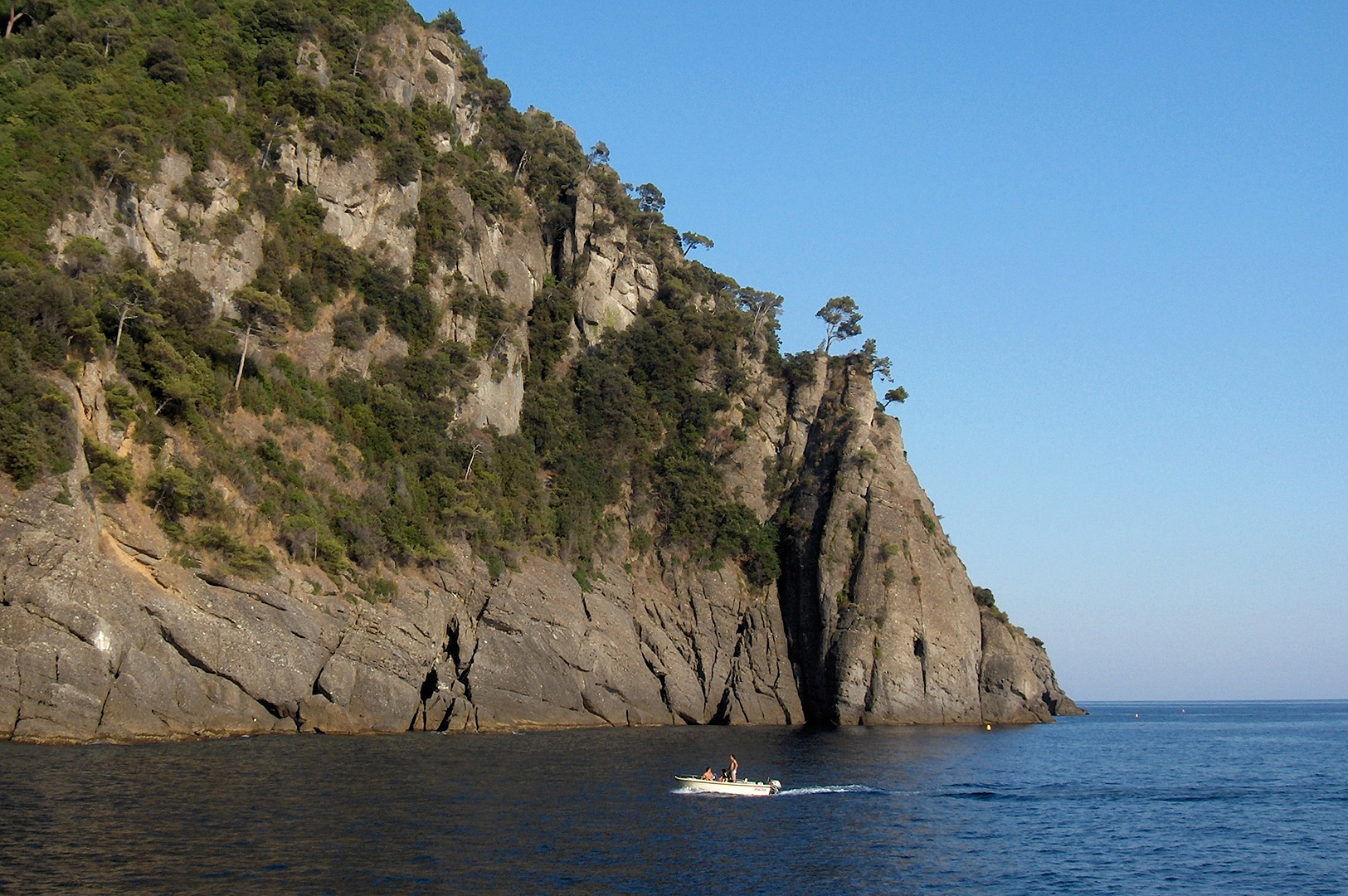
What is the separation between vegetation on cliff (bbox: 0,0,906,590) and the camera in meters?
51.8

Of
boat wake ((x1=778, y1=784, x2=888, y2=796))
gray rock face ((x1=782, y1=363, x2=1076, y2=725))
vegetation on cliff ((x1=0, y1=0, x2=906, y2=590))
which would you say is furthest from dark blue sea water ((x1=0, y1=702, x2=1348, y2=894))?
gray rock face ((x1=782, y1=363, x2=1076, y2=725))

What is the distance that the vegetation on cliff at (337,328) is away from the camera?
170 feet

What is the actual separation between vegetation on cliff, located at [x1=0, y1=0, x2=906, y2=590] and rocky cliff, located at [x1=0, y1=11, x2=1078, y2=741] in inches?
12.4

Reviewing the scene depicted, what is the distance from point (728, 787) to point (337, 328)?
42.6m

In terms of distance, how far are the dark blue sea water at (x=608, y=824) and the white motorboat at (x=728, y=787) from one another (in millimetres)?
1053

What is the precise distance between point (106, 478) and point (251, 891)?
3118 centimetres

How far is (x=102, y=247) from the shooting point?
5397 cm

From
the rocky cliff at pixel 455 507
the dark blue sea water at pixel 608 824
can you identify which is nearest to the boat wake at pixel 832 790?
the dark blue sea water at pixel 608 824

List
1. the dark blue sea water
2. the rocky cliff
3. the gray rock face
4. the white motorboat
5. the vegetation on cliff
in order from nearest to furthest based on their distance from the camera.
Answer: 1. the dark blue sea water
2. the white motorboat
3. the rocky cliff
4. the vegetation on cliff
5. the gray rock face

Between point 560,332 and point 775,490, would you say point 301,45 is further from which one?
point 775,490

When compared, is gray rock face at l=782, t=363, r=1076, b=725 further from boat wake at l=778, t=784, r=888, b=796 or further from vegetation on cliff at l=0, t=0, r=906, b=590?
boat wake at l=778, t=784, r=888, b=796

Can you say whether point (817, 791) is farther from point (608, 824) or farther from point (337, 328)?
point (337, 328)

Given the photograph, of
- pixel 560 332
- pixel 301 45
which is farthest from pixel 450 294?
pixel 301 45

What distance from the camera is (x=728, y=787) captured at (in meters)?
40.1
